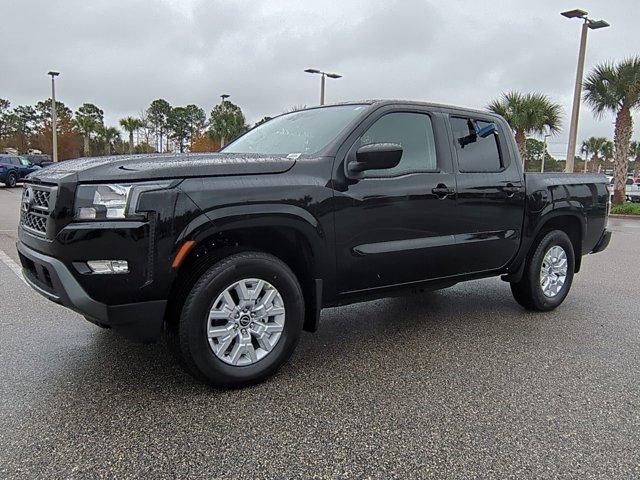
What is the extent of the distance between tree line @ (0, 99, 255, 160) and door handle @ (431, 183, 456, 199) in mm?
30063

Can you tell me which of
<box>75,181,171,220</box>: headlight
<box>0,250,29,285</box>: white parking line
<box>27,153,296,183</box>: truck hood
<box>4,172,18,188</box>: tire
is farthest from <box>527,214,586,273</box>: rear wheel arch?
<box>4,172,18,188</box>: tire

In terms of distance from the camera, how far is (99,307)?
9.15 feet

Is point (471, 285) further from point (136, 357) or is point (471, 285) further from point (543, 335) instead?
point (136, 357)

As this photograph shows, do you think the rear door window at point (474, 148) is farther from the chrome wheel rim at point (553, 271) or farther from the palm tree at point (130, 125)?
the palm tree at point (130, 125)

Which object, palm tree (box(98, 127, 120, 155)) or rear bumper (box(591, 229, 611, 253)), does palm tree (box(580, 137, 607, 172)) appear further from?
rear bumper (box(591, 229, 611, 253))

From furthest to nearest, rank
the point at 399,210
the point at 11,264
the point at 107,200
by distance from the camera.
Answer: the point at 11,264 → the point at 399,210 → the point at 107,200

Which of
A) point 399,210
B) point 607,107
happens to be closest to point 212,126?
point 607,107

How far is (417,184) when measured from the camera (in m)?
3.86

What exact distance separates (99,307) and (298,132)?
2.00m

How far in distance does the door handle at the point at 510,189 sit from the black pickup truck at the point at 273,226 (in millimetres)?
14

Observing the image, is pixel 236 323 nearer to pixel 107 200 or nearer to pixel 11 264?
pixel 107 200

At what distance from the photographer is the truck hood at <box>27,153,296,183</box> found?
9.29 feet

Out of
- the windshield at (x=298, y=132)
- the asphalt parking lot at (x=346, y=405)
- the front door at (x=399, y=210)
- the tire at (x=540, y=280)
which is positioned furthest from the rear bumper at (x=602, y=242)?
the windshield at (x=298, y=132)

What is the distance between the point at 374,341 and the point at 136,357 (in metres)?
1.78
